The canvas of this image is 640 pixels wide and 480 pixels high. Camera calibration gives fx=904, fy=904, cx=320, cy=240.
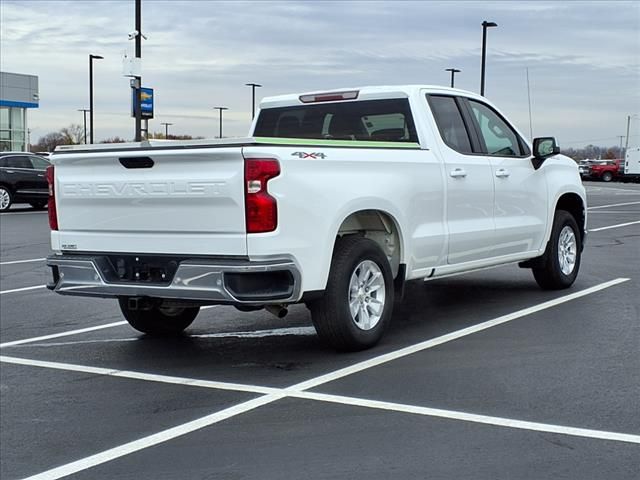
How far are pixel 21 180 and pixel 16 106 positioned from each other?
3554 centimetres

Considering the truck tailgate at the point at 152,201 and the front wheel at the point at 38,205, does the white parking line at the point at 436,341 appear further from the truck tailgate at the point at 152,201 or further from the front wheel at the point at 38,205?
the front wheel at the point at 38,205

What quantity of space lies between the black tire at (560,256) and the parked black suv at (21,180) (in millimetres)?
18231

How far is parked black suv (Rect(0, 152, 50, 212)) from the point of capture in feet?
81.6

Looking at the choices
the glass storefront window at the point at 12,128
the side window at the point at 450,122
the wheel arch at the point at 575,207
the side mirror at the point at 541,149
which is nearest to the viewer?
the side window at the point at 450,122

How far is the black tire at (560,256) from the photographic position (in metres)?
9.22

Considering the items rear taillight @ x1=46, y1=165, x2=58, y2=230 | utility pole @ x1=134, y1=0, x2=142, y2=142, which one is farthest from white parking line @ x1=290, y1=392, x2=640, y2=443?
utility pole @ x1=134, y1=0, x2=142, y2=142

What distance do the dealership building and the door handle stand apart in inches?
2060

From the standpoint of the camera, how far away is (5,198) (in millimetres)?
24828

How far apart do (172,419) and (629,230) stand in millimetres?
14040

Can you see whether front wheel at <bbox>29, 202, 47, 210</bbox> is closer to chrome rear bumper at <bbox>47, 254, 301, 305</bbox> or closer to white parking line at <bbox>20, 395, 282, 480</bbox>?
chrome rear bumper at <bbox>47, 254, 301, 305</bbox>

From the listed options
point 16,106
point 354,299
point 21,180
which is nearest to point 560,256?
point 354,299

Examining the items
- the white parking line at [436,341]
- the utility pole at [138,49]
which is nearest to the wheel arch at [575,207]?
the white parking line at [436,341]

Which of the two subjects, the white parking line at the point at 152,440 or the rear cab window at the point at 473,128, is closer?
the white parking line at the point at 152,440

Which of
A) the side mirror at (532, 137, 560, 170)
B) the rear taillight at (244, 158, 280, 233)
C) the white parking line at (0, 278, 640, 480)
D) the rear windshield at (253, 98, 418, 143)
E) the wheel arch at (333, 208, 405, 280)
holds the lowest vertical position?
the white parking line at (0, 278, 640, 480)
